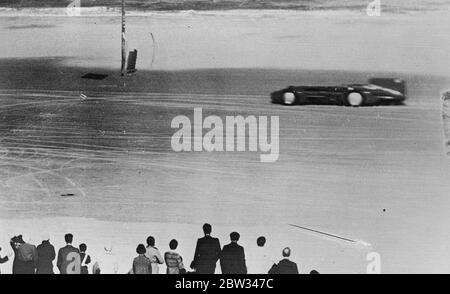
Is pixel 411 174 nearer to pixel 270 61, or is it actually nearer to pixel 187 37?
pixel 270 61

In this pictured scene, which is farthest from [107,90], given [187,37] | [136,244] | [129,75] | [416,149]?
[416,149]

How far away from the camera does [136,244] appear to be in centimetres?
611

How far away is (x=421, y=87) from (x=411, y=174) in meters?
0.72

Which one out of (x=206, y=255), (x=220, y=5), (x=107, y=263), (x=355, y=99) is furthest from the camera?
(x=220, y=5)

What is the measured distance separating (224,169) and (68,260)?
141 centimetres

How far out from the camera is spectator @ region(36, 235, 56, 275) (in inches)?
233

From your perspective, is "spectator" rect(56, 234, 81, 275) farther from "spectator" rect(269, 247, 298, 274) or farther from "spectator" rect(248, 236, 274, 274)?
"spectator" rect(269, 247, 298, 274)

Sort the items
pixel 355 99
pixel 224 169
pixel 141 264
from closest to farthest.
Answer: pixel 141 264
pixel 224 169
pixel 355 99

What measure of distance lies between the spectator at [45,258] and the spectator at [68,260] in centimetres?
7

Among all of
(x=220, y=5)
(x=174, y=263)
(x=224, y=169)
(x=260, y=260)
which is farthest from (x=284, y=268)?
(x=220, y=5)

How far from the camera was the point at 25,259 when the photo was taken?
591 centimetres

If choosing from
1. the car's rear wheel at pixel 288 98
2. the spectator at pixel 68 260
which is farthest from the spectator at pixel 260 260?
the spectator at pixel 68 260

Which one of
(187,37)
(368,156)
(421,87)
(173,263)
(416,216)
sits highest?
(187,37)

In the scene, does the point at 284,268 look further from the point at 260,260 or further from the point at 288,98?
the point at 288,98
